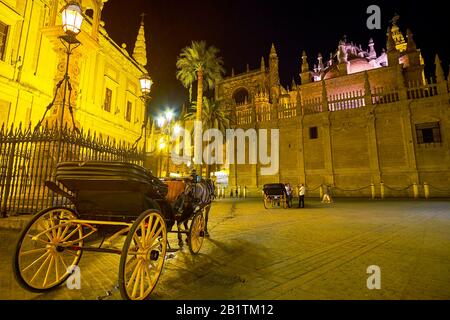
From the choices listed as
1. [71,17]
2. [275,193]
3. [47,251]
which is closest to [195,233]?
[47,251]

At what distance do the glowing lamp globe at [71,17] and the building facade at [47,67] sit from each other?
8.07 ft

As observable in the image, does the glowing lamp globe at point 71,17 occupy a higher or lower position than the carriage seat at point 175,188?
higher

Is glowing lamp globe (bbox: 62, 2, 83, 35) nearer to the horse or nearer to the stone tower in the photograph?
the horse

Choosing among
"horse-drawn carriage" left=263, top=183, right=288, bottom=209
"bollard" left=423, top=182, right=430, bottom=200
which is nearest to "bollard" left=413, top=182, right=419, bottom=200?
"bollard" left=423, top=182, right=430, bottom=200

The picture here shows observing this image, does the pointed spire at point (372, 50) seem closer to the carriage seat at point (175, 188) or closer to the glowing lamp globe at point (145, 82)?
the glowing lamp globe at point (145, 82)

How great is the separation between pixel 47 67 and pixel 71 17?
13.2 m

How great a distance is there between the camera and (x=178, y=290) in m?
3.03

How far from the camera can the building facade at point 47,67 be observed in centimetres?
1032

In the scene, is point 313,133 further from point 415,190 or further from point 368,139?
point 415,190

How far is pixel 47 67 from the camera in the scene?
15891 mm

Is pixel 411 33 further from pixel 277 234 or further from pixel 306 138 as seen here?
pixel 277 234

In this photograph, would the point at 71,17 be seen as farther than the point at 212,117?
No

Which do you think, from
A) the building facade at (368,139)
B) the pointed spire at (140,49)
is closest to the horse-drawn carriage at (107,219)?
the building facade at (368,139)

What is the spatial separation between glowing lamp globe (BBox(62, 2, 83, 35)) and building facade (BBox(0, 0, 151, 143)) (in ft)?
8.07
